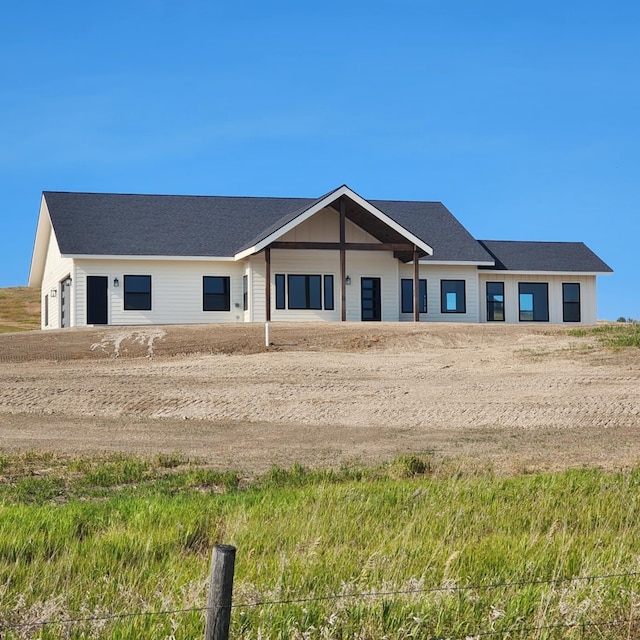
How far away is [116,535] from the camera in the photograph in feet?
28.5

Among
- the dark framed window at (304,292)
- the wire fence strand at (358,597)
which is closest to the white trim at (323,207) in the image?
the dark framed window at (304,292)

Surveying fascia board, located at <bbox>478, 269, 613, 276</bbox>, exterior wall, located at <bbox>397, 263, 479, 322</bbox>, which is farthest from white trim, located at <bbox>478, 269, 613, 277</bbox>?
exterior wall, located at <bbox>397, 263, 479, 322</bbox>

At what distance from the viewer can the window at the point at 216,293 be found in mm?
36594

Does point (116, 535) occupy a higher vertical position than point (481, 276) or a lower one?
lower

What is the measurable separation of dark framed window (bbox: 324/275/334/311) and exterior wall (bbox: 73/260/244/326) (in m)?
3.17

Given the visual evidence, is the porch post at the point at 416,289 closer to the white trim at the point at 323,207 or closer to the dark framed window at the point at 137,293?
the white trim at the point at 323,207

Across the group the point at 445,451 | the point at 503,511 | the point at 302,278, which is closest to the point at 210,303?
the point at 302,278

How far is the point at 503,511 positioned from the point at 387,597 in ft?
10.9

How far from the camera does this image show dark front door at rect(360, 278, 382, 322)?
37.4 m

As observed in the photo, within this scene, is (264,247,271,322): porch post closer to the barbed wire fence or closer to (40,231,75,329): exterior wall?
(40,231,75,329): exterior wall

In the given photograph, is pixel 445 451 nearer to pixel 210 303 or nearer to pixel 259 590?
pixel 259 590

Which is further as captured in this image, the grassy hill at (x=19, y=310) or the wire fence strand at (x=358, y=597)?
the grassy hill at (x=19, y=310)

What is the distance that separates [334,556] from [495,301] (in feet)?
108

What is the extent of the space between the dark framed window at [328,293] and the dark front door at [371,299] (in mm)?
1447
